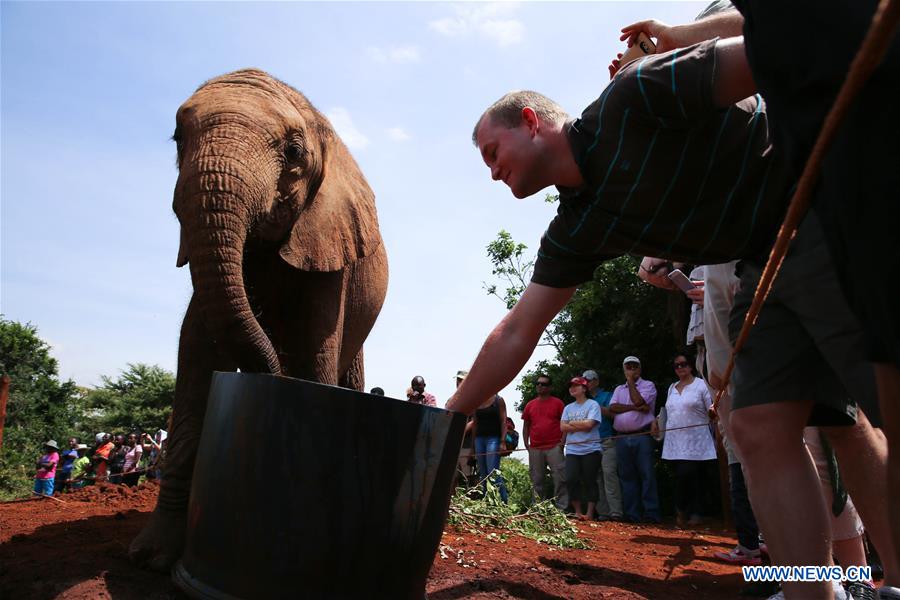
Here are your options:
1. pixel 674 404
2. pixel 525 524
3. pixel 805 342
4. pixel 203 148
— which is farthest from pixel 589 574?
pixel 674 404

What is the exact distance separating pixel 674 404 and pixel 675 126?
22.3 feet

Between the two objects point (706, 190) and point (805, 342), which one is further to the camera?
point (706, 190)

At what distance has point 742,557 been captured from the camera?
18.4 ft

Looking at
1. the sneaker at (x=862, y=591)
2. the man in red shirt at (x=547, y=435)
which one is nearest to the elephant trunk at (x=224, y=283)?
the sneaker at (x=862, y=591)

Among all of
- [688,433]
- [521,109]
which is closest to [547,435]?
[688,433]

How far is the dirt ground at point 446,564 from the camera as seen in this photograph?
3311mm

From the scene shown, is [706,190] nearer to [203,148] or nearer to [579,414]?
[203,148]

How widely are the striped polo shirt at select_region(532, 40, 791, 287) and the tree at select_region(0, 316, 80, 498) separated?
3081cm

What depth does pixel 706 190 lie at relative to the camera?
2.58m

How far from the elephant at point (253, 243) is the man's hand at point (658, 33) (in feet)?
7.51

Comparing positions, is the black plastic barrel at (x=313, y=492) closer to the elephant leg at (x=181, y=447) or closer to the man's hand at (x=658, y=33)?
the elephant leg at (x=181, y=447)

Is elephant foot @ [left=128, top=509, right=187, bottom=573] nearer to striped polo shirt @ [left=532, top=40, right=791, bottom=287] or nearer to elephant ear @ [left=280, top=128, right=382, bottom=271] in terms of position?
elephant ear @ [left=280, top=128, right=382, bottom=271]

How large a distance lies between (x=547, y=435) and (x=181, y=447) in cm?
651

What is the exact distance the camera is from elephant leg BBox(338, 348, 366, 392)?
7227 millimetres
